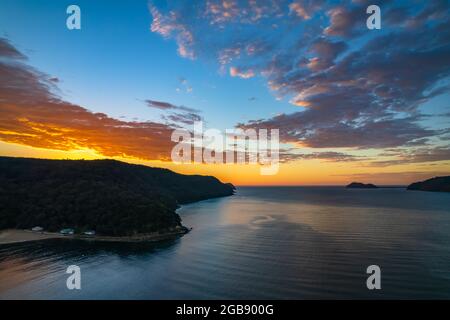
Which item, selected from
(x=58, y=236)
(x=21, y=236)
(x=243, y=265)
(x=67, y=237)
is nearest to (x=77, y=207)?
(x=58, y=236)

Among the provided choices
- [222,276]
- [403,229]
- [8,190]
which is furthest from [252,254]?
[8,190]

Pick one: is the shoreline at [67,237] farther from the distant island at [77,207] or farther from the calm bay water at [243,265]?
the calm bay water at [243,265]

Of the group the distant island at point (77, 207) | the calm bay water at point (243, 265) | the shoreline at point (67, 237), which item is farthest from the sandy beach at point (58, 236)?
the calm bay water at point (243, 265)

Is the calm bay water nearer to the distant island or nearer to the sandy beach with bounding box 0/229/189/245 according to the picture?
the sandy beach with bounding box 0/229/189/245

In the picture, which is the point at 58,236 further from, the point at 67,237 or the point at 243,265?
the point at 243,265

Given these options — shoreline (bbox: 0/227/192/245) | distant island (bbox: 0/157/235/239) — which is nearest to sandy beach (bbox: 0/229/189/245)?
shoreline (bbox: 0/227/192/245)

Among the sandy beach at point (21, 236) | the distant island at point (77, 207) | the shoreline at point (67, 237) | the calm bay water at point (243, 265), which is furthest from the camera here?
the distant island at point (77, 207)

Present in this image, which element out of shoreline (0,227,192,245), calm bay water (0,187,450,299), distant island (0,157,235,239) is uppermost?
distant island (0,157,235,239)

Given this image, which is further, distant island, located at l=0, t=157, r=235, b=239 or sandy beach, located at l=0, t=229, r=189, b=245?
distant island, located at l=0, t=157, r=235, b=239
